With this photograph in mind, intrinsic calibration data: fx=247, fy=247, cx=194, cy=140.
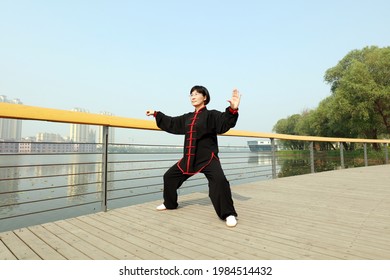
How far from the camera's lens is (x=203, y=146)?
2.22 m

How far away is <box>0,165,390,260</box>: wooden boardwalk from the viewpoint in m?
1.39

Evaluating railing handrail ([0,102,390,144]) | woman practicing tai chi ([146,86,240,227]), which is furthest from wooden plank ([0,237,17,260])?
woman practicing tai chi ([146,86,240,227])

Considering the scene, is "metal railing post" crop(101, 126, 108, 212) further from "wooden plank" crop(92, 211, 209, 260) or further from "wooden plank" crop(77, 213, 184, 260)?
"wooden plank" crop(92, 211, 209, 260)

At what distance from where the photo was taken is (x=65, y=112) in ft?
6.32

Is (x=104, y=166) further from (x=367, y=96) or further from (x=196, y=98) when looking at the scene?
(x=367, y=96)

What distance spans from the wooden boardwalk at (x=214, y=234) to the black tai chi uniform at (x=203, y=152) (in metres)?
0.19

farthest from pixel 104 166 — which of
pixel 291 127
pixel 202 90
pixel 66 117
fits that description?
pixel 291 127

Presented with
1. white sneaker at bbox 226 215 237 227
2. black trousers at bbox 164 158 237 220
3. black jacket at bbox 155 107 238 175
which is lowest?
white sneaker at bbox 226 215 237 227

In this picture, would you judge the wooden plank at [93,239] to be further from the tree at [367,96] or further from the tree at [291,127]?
A: the tree at [291,127]

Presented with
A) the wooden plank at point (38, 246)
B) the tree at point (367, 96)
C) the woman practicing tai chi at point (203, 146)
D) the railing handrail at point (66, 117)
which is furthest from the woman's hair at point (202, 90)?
the tree at point (367, 96)
